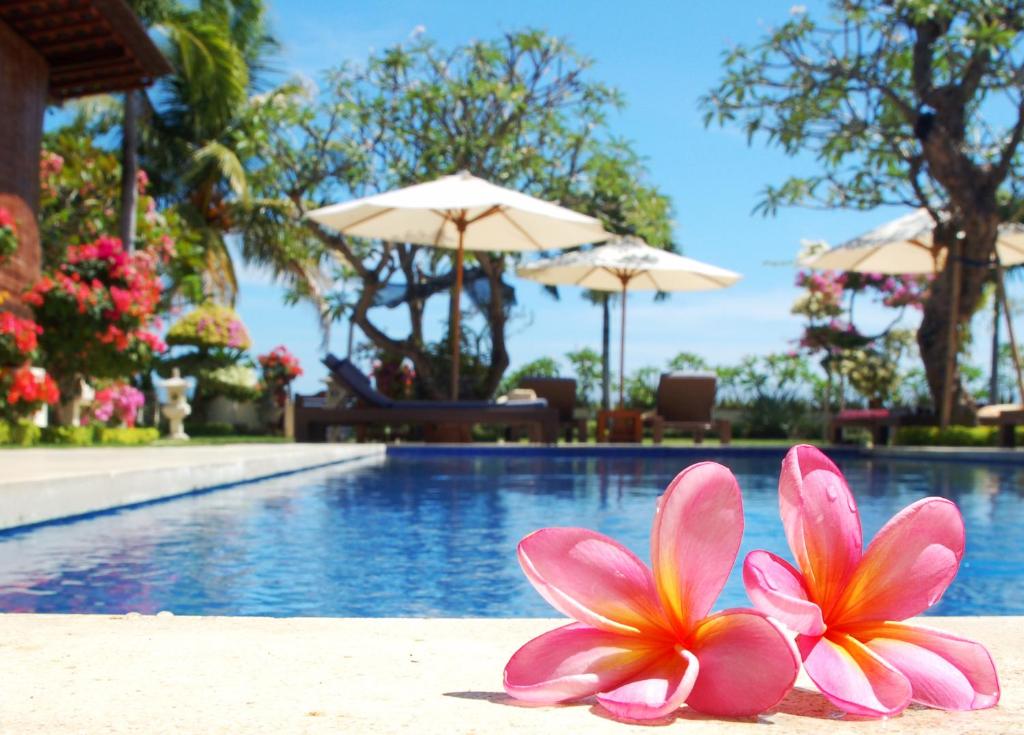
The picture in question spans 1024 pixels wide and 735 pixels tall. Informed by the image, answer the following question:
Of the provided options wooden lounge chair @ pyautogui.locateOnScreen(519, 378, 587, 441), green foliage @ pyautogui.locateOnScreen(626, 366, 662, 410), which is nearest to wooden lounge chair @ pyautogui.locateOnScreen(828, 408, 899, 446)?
wooden lounge chair @ pyautogui.locateOnScreen(519, 378, 587, 441)

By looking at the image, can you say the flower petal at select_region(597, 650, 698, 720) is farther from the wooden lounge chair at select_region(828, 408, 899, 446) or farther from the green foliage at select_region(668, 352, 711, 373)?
the green foliage at select_region(668, 352, 711, 373)


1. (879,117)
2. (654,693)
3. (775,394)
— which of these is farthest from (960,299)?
(654,693)

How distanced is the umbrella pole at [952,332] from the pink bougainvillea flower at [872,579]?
13.2 m

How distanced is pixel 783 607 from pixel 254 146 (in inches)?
686

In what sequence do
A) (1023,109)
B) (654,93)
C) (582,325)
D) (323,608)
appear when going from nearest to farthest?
1. (323,608)
2. (1023,109)
3. (654,93)
4. (582,325)

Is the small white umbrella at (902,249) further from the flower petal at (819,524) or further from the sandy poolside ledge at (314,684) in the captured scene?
the flower petal at (819,524)

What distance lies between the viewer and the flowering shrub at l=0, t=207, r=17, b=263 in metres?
10.2

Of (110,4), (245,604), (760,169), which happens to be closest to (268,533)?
(245,604)

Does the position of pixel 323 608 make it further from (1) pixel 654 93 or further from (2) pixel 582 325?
(2) pixel 582 325

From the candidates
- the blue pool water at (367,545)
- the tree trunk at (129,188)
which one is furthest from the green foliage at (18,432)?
the tree trunk at (129,188)

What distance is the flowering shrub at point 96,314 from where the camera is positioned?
11477 mm

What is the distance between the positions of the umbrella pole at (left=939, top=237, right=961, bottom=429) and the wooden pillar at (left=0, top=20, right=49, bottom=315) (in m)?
10.5

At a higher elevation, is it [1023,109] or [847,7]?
[847,7]

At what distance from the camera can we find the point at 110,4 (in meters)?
11.7
